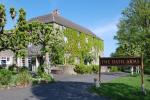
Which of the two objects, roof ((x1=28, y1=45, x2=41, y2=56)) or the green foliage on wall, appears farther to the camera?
the green foliage on wall

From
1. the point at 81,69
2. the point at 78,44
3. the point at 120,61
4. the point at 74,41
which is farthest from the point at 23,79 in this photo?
the point at 78,44

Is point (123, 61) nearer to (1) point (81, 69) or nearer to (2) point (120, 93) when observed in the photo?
(2) point (120, 93)

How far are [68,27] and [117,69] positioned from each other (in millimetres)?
15021

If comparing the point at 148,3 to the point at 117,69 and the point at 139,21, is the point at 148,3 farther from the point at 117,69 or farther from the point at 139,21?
the point at 117,69

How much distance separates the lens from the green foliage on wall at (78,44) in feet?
191

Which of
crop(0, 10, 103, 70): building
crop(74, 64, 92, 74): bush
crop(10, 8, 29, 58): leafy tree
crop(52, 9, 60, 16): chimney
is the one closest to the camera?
crop(10, 8, 29, 58): leafy tree

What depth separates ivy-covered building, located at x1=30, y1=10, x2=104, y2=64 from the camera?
56.8 metres

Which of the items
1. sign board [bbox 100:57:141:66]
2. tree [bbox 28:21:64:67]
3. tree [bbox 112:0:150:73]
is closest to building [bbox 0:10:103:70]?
tree [bbox 112:0:150:73]

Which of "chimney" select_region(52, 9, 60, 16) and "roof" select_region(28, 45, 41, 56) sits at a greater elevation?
"chimney" select_region(52, 9, 60, 16)

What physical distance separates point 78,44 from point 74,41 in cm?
200

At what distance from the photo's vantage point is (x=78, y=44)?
6212 cm

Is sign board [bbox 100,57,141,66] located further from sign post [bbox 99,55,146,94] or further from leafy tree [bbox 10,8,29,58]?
leafy tree [bbox 10,8,29,58]

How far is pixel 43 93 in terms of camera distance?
21.4m

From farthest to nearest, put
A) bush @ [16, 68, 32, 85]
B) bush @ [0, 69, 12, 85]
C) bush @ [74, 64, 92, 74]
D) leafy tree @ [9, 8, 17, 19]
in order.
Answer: bush @ [74, 64, 92, 74] < leafy tree @ [9, 8, 17, 19] < bush @ [16, 68, 32, 85] < bush @ [0, 69, 12, 85]
